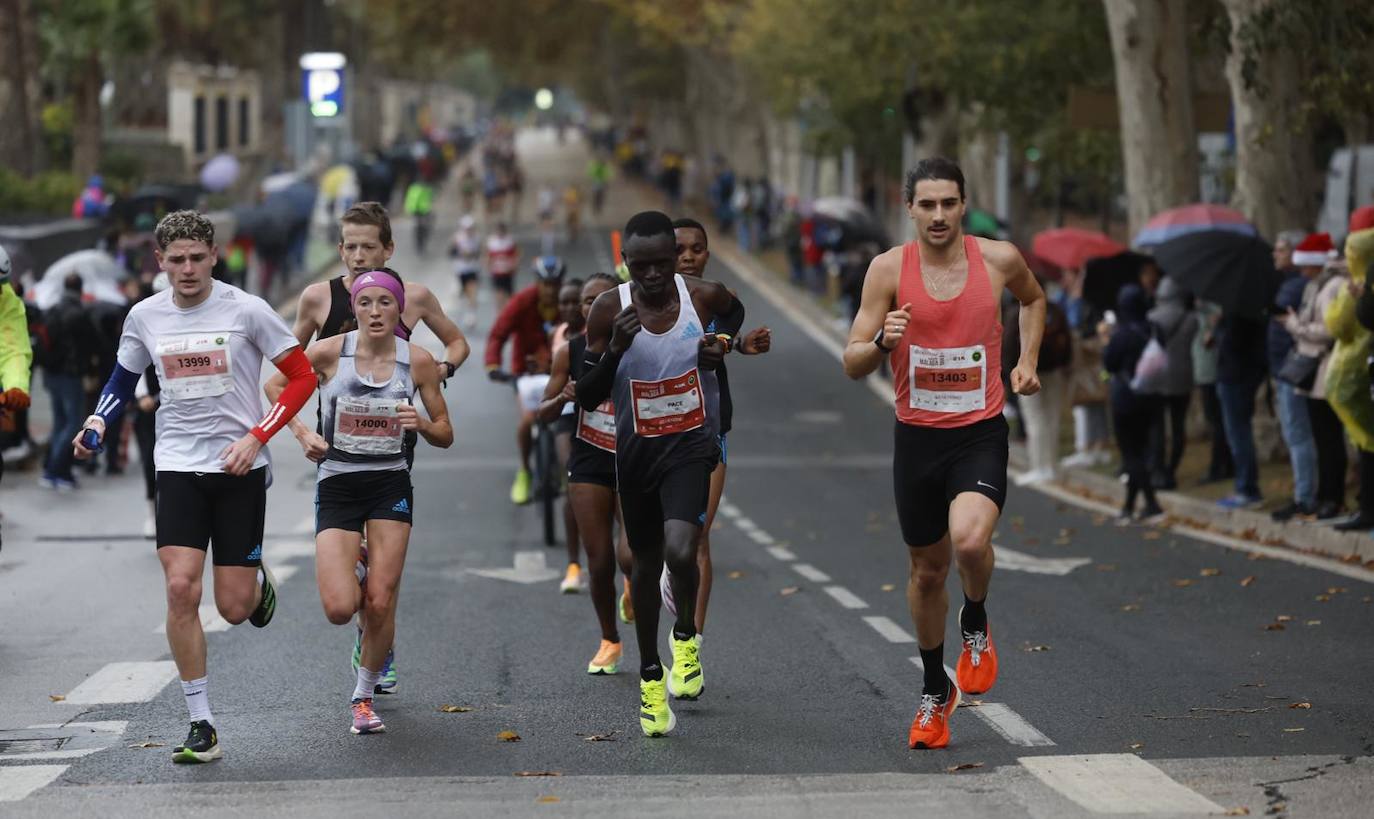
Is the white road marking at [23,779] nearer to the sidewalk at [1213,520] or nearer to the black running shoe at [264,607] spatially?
the black running shoe at [264,607]

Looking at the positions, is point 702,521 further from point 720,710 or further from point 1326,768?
point 1326,768

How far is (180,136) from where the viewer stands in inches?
2803

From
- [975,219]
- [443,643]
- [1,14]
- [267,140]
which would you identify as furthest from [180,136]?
[443,643]

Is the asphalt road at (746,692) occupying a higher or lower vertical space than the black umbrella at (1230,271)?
lower

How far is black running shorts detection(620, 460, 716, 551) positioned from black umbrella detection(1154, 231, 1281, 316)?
928 cm

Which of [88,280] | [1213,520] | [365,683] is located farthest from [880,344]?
[88,280]

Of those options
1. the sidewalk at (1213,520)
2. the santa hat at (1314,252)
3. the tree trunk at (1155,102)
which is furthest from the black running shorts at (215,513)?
the tree trunk at (1155,102)

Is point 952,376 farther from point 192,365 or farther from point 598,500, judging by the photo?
point 192,365

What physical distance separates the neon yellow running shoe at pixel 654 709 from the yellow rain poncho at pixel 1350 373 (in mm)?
7413

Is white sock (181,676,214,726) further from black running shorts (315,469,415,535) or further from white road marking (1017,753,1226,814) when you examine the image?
white road marking (1017,753,1226,814)

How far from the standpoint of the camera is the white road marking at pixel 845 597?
12.9 metres

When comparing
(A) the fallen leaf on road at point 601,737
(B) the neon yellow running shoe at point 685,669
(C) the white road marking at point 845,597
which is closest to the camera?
(A) the fallen leaf on road at point 601,737

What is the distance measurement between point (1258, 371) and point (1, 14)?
24.4 meters

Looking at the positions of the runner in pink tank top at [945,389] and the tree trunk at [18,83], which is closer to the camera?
the runner in pink tank top at [945,389]
